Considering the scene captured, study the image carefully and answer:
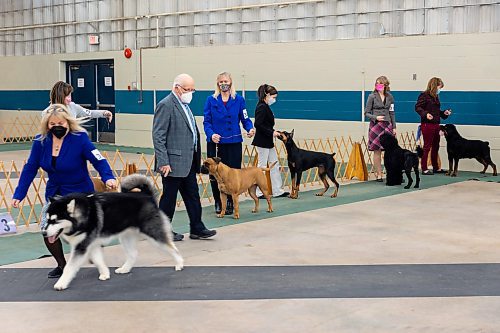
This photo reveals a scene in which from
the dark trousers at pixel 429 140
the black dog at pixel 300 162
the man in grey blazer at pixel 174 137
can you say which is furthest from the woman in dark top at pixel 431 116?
the man in grey blazer at pixel 174 137

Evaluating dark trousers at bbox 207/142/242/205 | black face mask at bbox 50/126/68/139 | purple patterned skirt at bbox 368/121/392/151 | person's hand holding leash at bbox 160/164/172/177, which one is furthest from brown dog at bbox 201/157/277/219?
purple patterned skirt at bbox 368/121/392/151

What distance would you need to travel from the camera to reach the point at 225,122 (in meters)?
8.12

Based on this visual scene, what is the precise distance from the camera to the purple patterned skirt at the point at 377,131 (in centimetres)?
1087

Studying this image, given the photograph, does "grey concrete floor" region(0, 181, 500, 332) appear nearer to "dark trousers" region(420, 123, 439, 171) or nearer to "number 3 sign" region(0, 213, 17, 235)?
"number 3 sign" region(0, 213, 17, 235)

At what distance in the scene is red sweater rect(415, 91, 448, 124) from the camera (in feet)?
38.8

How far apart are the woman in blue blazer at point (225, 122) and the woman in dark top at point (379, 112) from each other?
3.11 m

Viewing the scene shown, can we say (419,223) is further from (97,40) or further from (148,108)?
(97,40)

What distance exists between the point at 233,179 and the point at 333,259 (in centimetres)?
188

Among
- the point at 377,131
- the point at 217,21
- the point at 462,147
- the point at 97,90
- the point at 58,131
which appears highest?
the point at 217,21

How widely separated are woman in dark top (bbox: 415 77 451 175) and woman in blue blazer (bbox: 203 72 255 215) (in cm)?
448

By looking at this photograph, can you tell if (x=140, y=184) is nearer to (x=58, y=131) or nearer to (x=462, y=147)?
(x=58, y=131)

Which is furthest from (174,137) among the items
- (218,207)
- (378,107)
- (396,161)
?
(378,107)

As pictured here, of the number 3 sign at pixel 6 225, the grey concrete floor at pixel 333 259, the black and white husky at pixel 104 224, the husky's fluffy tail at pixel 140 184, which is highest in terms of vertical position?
the husky's fluffy tail at pixel 140 184

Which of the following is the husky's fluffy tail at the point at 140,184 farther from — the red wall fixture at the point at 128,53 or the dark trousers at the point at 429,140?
the red wall fixture at the point at 128,53
